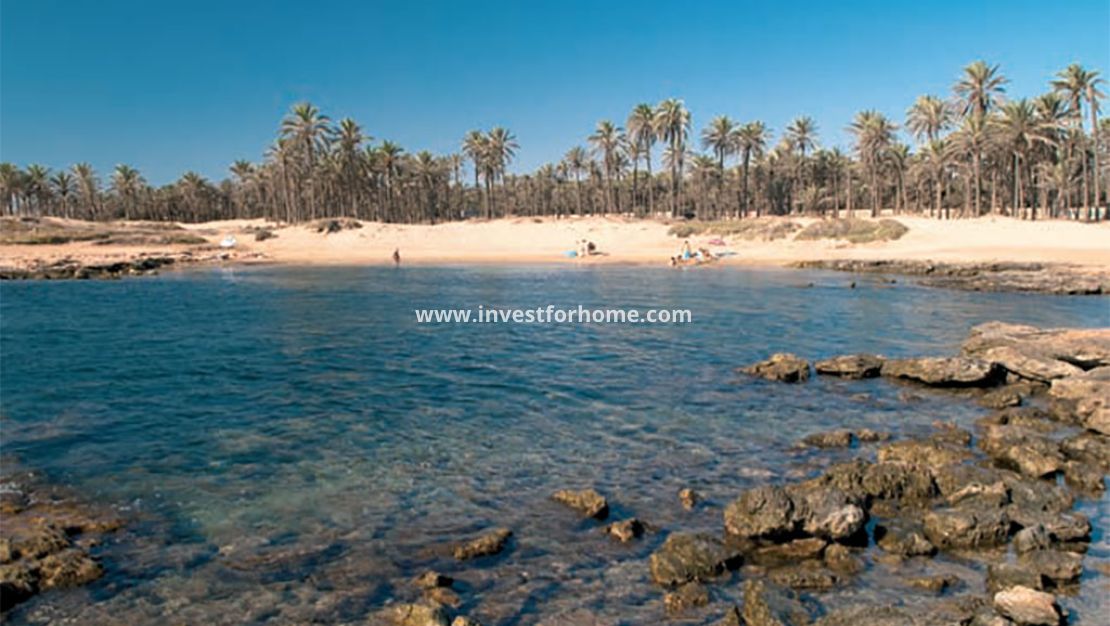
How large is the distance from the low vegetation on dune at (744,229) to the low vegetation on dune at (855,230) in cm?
180

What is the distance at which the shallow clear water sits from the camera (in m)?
8.00

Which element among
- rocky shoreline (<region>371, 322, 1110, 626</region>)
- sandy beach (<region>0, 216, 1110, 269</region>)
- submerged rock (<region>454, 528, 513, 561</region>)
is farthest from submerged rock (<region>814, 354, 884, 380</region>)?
sandy beach (<region>0, 216, 1110, 269</region>)

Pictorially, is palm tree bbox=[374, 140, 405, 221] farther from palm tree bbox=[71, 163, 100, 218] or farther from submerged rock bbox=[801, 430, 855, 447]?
submerged rock bbox=[801, 430, 855, 447]

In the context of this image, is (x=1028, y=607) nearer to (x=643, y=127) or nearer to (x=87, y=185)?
(x=643, y=127)

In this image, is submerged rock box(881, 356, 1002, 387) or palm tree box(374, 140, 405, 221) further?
palm tree box(374, 140, 405, 221)

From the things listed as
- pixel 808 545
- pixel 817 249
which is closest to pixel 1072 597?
pixel 808 545

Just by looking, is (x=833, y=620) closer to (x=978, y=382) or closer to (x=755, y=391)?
(x=755, y=391)

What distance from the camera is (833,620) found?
678 cm

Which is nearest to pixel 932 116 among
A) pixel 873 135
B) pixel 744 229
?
pixel 873 135

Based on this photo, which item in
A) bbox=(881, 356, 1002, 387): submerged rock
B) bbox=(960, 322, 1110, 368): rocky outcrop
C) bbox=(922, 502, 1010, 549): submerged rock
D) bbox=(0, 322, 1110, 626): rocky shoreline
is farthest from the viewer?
bbox=(960, 322, 1110, 368): rocky outcrop

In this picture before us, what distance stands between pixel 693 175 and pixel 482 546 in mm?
110240

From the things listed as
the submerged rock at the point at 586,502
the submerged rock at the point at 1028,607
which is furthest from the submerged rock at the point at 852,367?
the submerged rock at the point at 1028,607

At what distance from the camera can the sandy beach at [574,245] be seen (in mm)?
52656

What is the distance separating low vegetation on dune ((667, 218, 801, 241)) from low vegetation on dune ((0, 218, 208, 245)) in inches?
2203
